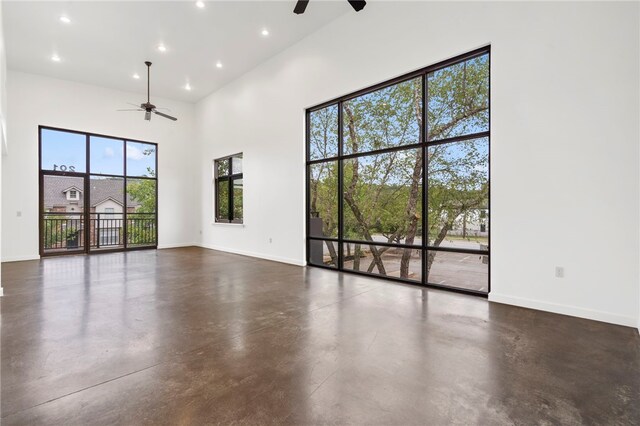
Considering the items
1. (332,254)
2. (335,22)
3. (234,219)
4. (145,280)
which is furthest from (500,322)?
(234,219)

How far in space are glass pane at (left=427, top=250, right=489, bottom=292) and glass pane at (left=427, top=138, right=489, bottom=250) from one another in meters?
0.15

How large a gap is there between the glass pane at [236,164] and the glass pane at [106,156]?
3248 mm

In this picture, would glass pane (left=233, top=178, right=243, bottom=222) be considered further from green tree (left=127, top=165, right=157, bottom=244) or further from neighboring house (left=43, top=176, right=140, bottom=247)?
neighboring house (left=43, top=176, right=140, bottom=247)

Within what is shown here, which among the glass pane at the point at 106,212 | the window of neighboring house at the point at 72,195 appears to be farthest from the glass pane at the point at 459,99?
the window of neighboring house at the point at 72,195

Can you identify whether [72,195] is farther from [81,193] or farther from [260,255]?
[260,255]

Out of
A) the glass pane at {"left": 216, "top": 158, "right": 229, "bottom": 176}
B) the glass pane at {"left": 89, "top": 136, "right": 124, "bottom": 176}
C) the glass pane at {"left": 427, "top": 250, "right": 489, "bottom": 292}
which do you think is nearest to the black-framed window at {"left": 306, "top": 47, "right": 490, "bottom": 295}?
the glass pane at {"left": 427, "top": 250, "right": 489, "bottom": 292}

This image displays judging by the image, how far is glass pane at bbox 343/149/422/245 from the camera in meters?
4.91

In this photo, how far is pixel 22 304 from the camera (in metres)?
3.77

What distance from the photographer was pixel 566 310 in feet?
11.1

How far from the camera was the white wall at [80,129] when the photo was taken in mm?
7262

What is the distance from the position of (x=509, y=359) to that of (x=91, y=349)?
3356 millimetres

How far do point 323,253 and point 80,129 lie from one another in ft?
23.8

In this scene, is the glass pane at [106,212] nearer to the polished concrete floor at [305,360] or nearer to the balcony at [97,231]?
the balcony at [97,231]

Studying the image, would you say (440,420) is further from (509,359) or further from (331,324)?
(331,324)
